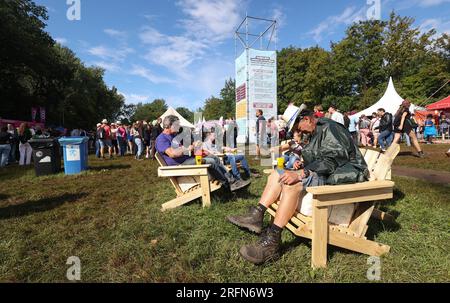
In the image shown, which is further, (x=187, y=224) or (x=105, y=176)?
(x=105, y=176)

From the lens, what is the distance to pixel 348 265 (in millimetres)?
2615

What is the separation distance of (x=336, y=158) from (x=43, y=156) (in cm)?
835

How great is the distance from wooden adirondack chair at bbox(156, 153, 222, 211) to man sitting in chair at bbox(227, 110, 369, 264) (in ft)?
3.94

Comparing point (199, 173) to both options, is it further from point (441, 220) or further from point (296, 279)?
point (441, 220)

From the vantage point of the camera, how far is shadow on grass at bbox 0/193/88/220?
4.56 metres

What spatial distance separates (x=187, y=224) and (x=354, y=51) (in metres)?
42.8

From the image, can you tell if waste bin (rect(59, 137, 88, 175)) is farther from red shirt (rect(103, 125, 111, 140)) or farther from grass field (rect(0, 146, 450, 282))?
red shirt (rect(103, 125, 111, 140))

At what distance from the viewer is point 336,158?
2.79 metres

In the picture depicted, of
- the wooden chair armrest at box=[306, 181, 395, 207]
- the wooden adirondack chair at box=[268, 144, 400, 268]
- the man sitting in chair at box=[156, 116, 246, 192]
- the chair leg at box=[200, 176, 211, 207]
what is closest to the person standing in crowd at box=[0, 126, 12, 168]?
the man sitting in chair at box=[156, 116, 246, 192]

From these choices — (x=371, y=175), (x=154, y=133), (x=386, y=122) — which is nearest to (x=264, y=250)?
(x=371, y=175)

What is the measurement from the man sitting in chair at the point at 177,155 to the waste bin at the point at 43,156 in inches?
205

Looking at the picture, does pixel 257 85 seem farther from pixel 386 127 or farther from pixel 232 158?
pixel 232 158
